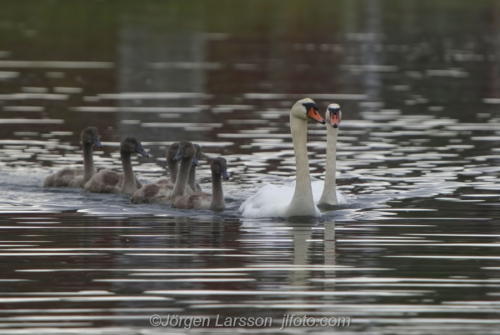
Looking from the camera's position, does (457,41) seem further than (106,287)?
Yes

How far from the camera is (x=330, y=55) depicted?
38.1 meters

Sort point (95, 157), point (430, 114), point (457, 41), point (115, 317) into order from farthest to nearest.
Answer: point (457, 41), point (430, 114), point (95, 157), point (115, 317)

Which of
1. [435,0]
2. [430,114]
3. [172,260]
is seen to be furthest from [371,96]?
[435,0]

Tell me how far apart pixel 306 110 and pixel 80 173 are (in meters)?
4.31

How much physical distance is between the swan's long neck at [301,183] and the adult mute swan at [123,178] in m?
2.91

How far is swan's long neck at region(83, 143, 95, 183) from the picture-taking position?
1673cm

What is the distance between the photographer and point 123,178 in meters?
16.3

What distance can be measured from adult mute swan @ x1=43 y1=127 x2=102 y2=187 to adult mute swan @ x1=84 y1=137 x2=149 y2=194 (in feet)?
1.02

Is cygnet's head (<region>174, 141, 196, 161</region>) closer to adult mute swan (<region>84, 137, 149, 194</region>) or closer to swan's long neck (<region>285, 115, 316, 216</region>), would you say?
adult mute swan (<region>84, 137, 149, 194</region>)

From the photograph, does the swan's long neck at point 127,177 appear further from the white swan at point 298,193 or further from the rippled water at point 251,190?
the white swan at point 298,193

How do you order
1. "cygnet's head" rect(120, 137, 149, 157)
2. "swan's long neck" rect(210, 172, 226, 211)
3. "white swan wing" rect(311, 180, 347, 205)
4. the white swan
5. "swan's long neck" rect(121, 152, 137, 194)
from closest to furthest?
the white swan
"swan's long neck" rect(210, 172, 226, 211)
"white swan wing" rect(311, 180, 347, 205)
"swan's long neck" rect(121, 152, 137, 194)
"cygnet's head" rect(120, 137, 149, 157)

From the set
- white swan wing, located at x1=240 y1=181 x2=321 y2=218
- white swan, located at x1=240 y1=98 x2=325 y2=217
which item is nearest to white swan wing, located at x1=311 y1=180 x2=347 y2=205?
white swan wing, located at x1=240 y1=181 x2=321 y2=218

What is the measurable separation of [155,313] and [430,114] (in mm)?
15993

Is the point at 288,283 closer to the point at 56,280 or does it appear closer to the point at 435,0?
the point at 56,280
